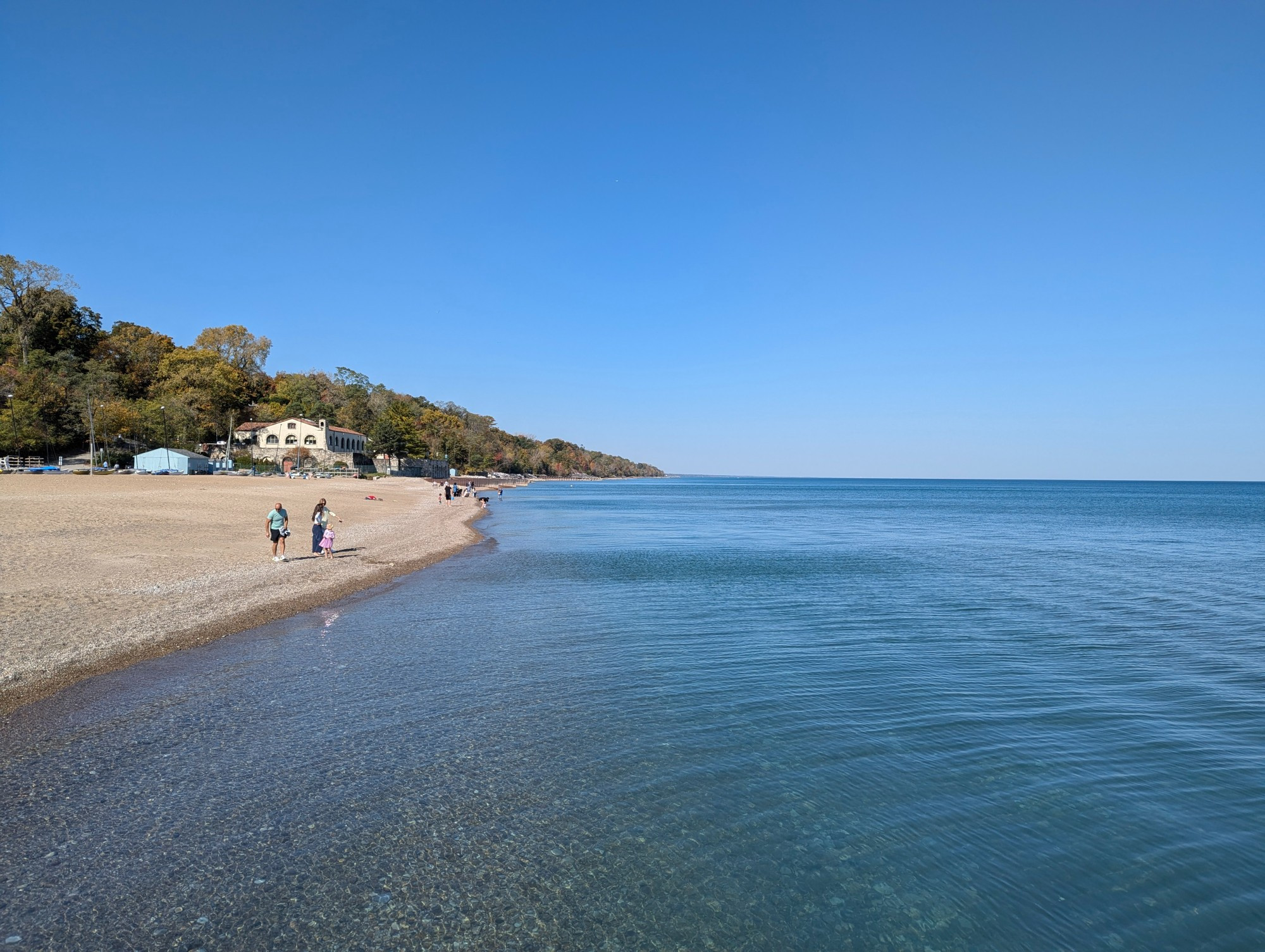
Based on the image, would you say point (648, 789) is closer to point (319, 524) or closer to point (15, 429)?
point (319, 524)

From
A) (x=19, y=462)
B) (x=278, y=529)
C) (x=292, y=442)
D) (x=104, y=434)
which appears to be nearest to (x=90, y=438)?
(x=104, y=434)

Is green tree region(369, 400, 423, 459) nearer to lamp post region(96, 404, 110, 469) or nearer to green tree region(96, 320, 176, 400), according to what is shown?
green tree region(96, 320, 176, 400)

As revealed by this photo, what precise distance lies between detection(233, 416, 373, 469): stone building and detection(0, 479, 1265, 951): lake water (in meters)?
101

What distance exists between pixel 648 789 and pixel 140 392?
12509 cm

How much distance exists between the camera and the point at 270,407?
126 meters

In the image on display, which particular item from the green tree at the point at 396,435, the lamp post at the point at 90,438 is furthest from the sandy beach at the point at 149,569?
the green tree at the point at 396,435

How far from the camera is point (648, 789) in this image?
7957mm

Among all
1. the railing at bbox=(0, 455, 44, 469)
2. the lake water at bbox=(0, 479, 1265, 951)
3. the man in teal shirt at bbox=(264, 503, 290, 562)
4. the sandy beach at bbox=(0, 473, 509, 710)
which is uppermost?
the railing at bbox=(0, 455, 44, 469)

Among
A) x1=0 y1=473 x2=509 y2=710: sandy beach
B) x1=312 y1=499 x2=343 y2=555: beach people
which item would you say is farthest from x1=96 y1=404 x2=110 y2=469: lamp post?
x1=312 y1=499 x2=343 y2=555: beach people

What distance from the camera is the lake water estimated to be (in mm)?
5688

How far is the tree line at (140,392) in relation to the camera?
79188 mm

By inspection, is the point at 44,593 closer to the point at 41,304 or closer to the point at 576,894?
the point at 576,894

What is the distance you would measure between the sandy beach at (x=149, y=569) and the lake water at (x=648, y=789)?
1.15 meters

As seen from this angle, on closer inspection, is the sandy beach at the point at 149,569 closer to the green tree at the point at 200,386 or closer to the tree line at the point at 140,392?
the tree line at the point at 140,392
